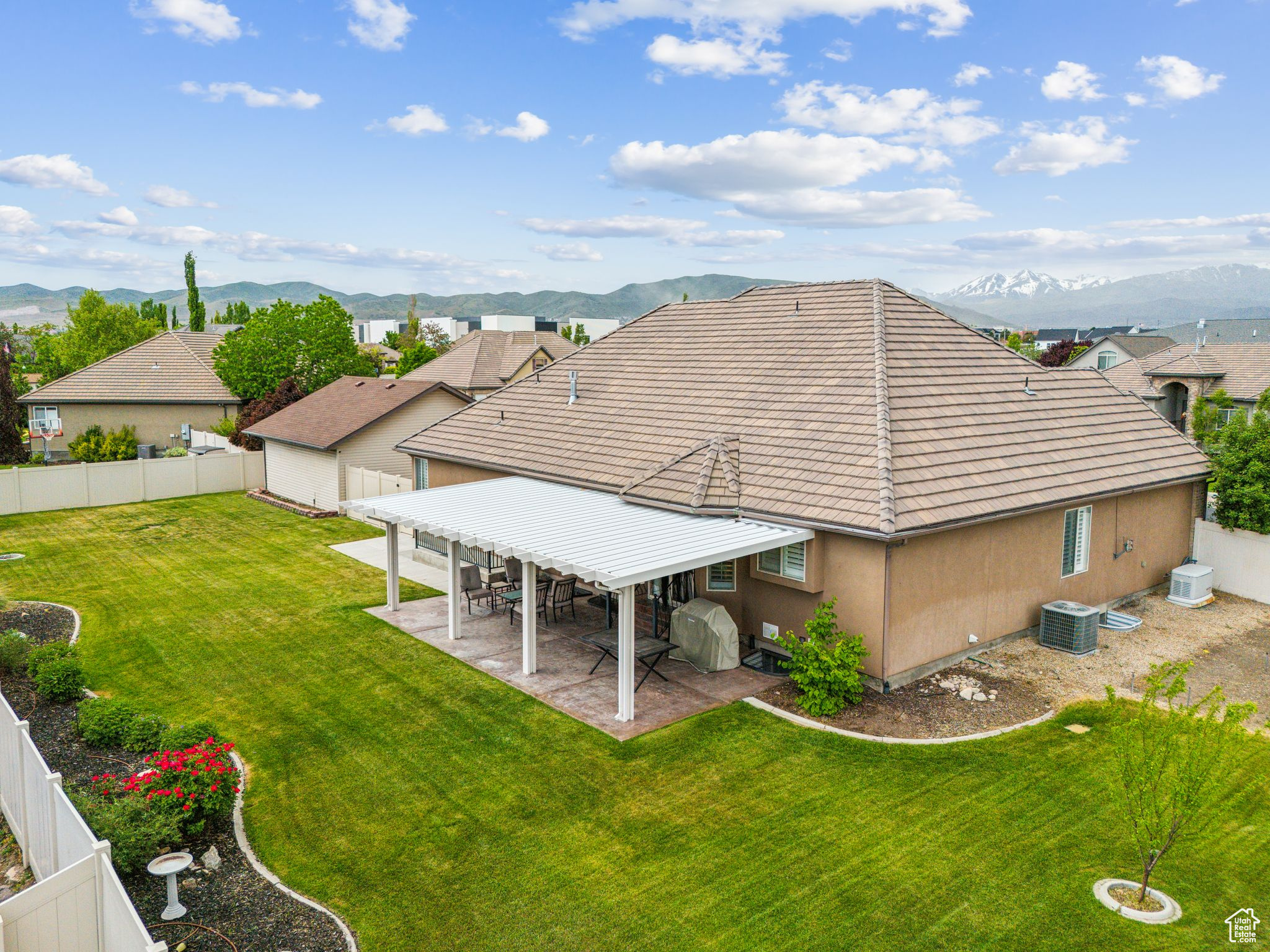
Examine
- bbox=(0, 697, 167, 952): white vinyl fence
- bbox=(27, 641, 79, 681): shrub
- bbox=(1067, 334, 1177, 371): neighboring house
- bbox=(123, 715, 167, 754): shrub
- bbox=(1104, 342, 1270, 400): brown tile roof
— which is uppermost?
bbox=(1067, 334, 1177, 371): neighboring house

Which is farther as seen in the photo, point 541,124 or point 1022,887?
point 541,124

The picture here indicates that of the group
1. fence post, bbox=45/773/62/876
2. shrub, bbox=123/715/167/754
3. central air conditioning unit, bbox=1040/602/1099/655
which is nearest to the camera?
fence post, bbox=45/773/62/876

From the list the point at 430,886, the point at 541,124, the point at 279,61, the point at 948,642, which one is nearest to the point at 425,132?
the point at 541,124

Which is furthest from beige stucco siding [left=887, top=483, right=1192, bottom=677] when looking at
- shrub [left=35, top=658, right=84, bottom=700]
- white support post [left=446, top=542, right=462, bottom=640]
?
shrub [left=35, top=658, right=84, bottom=700]

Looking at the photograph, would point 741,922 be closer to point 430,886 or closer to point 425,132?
point 430,886

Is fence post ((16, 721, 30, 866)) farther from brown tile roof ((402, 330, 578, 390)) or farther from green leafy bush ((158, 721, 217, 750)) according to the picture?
brown tile roof ((402, 330, 578, 390))
